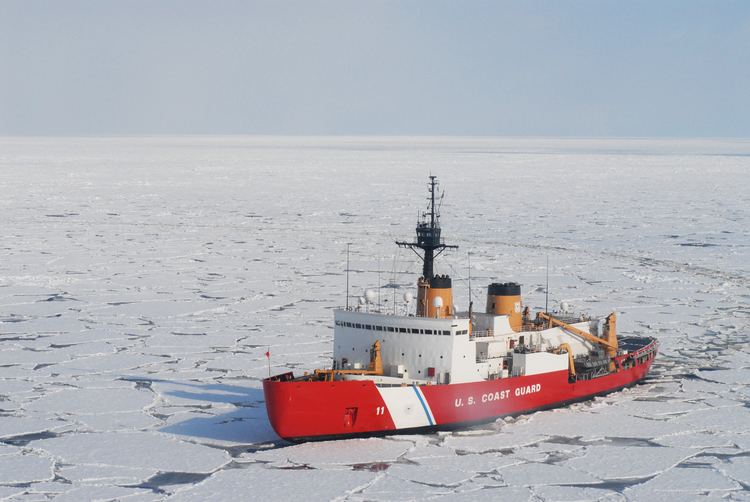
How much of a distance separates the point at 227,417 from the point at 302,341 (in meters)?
4.47

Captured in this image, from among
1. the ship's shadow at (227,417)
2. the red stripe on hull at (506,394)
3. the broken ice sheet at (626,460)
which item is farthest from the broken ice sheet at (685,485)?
the ship's shadow at (227,417)

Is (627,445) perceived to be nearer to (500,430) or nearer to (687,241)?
(500,430)

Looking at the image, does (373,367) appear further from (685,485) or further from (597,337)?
(597,337)

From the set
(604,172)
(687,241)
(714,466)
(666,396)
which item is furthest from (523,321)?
(604,172)

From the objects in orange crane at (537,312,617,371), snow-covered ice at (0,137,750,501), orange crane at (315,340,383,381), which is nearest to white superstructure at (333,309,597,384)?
orange crane at (315,340,383,381)

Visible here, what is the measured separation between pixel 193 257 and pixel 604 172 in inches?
1820

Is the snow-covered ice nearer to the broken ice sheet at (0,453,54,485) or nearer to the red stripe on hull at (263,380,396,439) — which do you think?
the broken ice sheet at (0,453,54,485)

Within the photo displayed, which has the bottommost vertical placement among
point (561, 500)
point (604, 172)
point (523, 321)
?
point (561, 500)

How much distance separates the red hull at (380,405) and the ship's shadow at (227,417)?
0.55 metres

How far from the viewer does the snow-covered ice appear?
40.0 feet

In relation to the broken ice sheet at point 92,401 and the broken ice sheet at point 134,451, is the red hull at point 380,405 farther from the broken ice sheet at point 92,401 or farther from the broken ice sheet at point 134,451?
the broken ice sheet at point 92,401

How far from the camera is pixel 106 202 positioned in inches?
1775

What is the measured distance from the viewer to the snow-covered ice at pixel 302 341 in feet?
40.0

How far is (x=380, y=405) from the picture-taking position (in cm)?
1362
